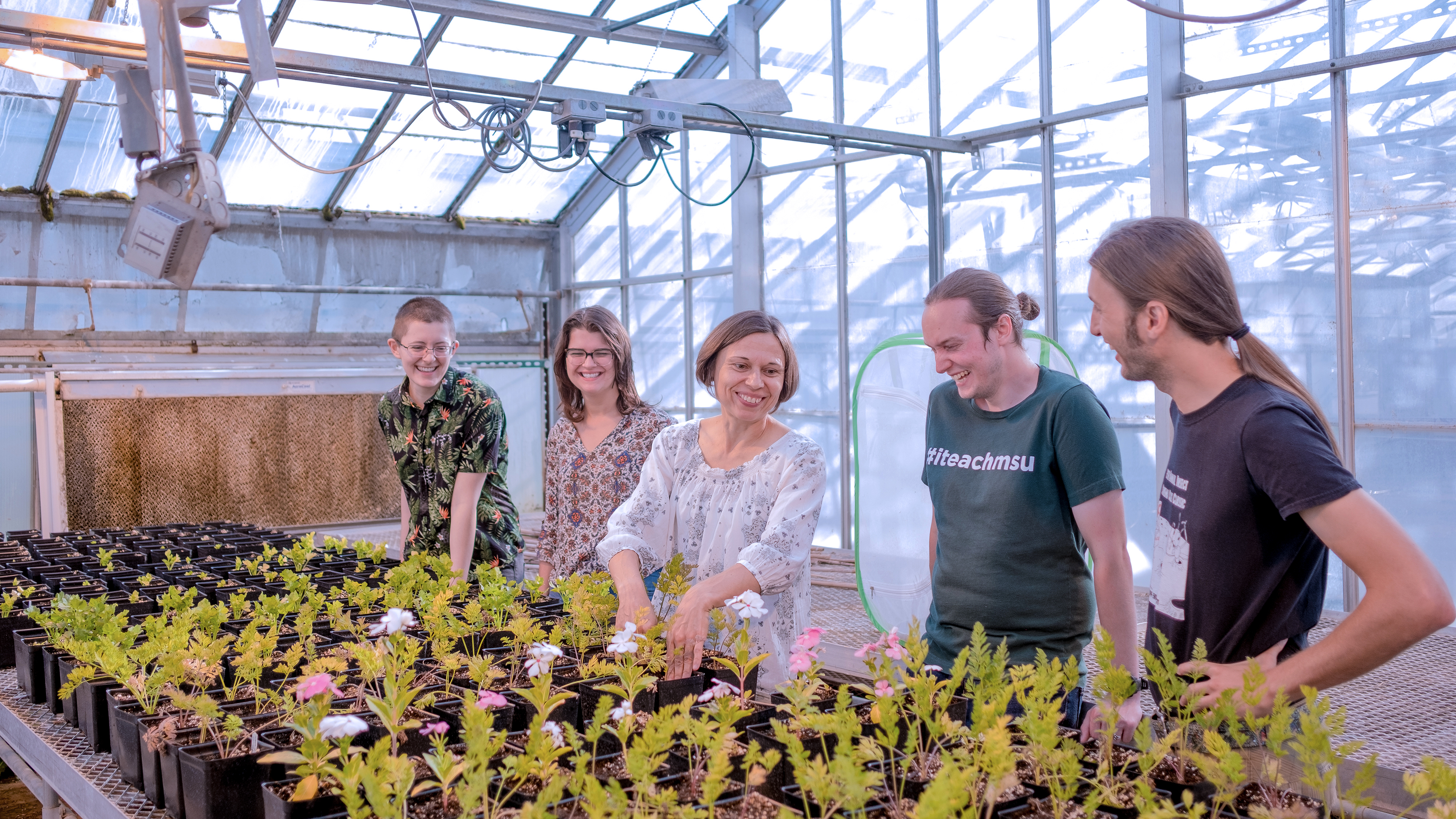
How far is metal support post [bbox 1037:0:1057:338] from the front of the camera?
5.99 meters

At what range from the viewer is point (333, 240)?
8406mm

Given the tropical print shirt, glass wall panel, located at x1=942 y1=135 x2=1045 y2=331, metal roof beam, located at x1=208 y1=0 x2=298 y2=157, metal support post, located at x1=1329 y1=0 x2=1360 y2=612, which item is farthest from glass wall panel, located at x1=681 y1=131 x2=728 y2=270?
the tropical print shirt

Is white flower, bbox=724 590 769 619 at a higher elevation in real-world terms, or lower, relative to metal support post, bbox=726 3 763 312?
lower

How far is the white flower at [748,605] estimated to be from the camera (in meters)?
1.62

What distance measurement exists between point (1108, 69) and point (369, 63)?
143 inches

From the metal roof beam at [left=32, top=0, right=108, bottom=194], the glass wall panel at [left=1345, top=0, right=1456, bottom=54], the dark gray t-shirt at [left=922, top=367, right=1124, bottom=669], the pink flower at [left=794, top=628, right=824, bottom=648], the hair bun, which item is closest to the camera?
the pink flower at [left=794, top=628, right=824, bottom=648]

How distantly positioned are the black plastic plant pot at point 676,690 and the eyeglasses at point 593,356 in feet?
3.27

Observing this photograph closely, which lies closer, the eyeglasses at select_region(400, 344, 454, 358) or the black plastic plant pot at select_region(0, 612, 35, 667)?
the black plastic plant pot at select_region(0, 612, 35, 667)

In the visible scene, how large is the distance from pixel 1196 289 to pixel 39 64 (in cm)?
330

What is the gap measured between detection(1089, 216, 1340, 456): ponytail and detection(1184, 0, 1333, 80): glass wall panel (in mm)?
4083

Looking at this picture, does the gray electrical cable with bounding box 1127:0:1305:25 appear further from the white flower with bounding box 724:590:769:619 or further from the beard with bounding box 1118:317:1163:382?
the white flower with bounding box 724:590:769:619

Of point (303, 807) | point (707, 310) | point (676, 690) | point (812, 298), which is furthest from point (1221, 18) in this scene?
point (707, 310)

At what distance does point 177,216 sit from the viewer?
2.07m

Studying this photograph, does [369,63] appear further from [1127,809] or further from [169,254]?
[1127,809]
